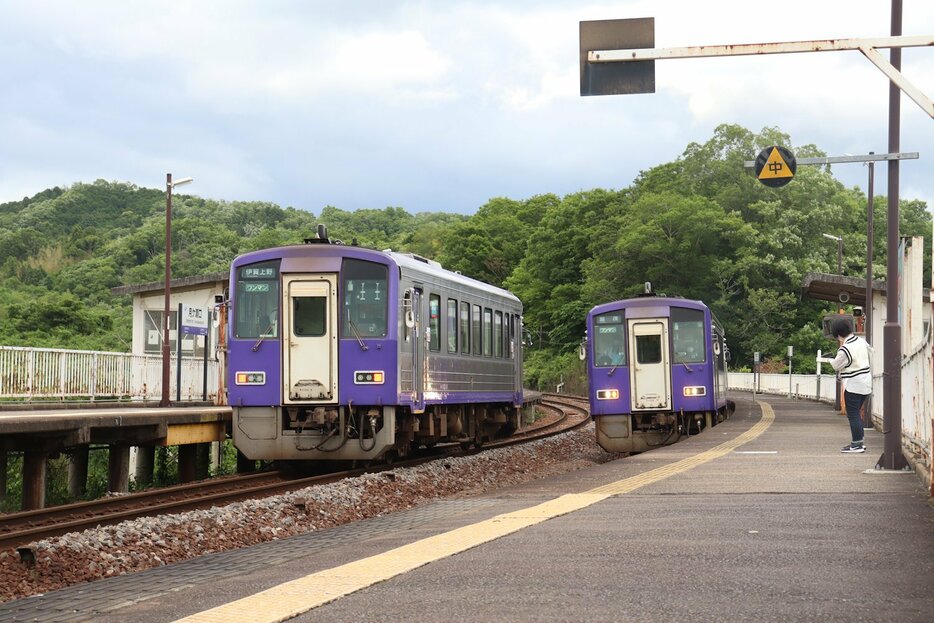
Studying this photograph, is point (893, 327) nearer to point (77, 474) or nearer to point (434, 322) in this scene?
point (434, 322)

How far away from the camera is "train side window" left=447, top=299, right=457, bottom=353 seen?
20031 mm

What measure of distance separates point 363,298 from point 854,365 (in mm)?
6569

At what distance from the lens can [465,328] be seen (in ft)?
69.7

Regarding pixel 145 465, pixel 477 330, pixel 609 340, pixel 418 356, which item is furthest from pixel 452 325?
pixel 145 465

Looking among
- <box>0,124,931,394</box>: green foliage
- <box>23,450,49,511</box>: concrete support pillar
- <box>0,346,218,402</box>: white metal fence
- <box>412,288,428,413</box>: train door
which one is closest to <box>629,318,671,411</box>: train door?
<box>412,288,428,413</box>: train door

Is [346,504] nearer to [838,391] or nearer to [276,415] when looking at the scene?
[276,415]

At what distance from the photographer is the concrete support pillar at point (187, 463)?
62.0 ft

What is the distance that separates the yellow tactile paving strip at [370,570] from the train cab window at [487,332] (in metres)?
11.5

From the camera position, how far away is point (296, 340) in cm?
1700

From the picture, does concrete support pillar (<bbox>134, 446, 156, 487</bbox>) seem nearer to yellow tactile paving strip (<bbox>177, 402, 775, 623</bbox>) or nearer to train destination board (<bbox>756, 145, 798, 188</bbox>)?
yellow tactile paving strip (<bbox>177, 402, 775, 623</bbox>)

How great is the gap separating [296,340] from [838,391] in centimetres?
2351

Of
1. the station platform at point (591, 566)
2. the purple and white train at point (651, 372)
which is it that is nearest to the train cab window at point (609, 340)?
the purple and white train at point (651, 372)

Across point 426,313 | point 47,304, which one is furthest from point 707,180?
point 426,313

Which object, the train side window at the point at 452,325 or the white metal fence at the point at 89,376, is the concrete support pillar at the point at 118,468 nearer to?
the train side window at the point at 452,325
